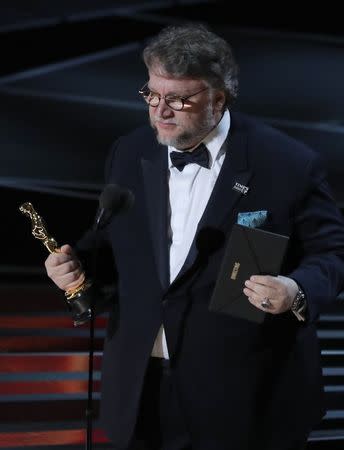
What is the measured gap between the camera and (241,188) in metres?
1.94

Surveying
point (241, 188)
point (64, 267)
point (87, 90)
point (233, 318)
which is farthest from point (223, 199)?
point (87, 90)

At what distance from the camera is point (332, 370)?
154 inches

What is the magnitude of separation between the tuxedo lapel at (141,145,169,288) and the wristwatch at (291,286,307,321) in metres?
0.30

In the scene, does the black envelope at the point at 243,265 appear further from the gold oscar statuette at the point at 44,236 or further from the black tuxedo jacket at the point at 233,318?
the gold oscar statuette at the point at 44,236

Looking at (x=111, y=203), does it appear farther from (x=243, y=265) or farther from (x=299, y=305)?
(x=299, y=305)

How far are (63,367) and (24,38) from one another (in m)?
1.94

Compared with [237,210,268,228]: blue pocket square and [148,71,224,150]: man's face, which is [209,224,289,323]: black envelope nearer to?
[237,210,268,228]: blue pocket square

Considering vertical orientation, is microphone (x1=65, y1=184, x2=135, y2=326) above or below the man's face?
below

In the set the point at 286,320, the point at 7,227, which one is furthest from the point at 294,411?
the point at 7,227

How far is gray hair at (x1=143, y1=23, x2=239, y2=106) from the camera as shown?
6.33ft

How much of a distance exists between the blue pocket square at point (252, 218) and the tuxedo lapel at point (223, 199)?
0.10ft

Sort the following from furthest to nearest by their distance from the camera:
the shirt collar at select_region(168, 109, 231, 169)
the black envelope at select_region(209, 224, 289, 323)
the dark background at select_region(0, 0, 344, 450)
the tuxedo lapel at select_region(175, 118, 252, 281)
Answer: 1. the dark background at select_region(0, 0, 344, 450)
2. the shirt collar at select_region(168, 109, 231, 169)
3. the tuxedo lapel at select_region(175, 118, 252, 281)
4. the black envelope at select_region(209, 224, 289, 323)

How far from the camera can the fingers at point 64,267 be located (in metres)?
1.96

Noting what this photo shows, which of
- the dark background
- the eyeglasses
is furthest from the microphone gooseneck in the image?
the dark background
